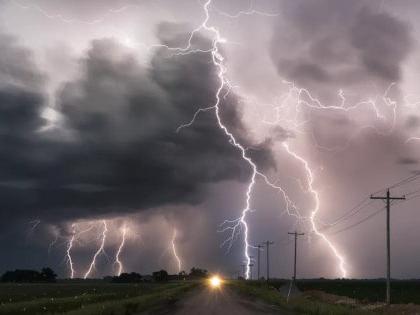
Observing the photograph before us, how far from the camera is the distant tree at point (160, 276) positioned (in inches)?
6893

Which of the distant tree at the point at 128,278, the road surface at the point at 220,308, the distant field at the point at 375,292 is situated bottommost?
the distant tree at the point at 128,278

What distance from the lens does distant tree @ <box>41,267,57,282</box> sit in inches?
6216

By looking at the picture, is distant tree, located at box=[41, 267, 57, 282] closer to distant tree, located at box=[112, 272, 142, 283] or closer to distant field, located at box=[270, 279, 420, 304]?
distant tree, located at box=[112, 272, 142, 283]

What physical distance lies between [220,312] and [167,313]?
110 inches

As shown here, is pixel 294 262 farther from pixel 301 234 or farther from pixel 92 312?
pixel 92 312

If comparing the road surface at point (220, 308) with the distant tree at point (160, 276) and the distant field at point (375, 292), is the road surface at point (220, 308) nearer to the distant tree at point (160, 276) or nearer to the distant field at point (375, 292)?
the distant field at point (375, 292)

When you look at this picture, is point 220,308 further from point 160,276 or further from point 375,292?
point 160,276

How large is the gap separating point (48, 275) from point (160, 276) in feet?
108

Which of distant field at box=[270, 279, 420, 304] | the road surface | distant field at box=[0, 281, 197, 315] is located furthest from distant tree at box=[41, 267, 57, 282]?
the road surface

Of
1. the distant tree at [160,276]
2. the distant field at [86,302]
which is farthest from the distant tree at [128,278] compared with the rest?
the distant field at [86,302]

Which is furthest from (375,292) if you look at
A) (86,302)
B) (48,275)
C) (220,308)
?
(48,275)

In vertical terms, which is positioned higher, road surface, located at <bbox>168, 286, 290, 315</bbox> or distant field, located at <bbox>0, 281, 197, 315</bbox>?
road surface, located at <bbox>168, 286, 290, 315</bbox>

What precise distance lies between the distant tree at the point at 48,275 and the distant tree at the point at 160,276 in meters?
29.1

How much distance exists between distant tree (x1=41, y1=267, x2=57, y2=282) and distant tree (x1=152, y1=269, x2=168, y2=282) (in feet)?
95.5
